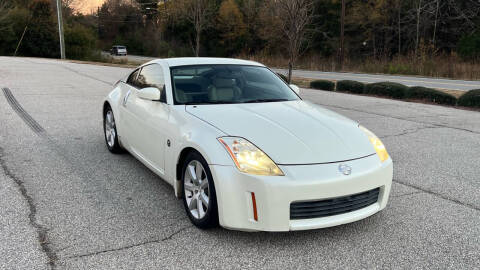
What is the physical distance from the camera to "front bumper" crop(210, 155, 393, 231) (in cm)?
303

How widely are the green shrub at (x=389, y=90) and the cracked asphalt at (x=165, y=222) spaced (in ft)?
23.3

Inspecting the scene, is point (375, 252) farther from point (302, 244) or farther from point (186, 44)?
point (186, 44)

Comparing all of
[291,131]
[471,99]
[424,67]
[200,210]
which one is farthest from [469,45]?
[200,210]

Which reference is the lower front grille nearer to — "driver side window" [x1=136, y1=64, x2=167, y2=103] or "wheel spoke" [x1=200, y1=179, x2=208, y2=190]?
"wheel spoke" [x1=200, y1=179, x2=208, y2=190]

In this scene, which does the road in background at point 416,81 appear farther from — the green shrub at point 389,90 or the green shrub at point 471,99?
the green shrub at point 471,99

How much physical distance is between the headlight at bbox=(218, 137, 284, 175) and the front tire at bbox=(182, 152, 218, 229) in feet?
0.86

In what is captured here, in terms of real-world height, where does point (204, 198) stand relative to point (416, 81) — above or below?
below

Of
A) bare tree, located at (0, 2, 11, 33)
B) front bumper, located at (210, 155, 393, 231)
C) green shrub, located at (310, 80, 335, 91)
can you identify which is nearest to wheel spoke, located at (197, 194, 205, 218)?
front bumper, located at (210, 155, 393, 231)

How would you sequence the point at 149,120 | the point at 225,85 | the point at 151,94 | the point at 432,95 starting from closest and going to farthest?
the point at 151,94, the point at 149,120, the point at 225,85, the point at 432,95

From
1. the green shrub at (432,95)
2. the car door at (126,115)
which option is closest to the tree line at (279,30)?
the green shrub at (432,95)

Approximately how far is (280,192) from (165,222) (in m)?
1.25

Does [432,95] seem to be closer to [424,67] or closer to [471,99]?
[471,99]

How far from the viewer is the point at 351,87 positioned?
15531 mm

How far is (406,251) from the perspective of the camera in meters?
3.23
